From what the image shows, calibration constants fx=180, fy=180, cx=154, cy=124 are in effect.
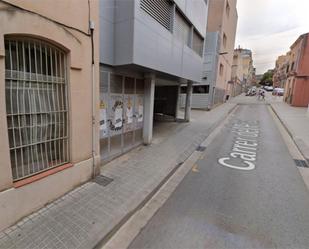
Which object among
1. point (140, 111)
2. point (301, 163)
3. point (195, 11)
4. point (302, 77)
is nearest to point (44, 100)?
point (140, 111)

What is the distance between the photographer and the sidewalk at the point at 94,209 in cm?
267

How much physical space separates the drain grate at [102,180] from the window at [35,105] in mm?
950

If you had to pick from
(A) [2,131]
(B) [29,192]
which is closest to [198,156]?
(B) [29,192]

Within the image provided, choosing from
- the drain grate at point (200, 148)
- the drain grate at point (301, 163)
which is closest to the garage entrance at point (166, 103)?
the drain grate at point (200, 148)

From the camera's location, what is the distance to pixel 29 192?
3092 millimetres

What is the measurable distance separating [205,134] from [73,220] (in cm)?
761

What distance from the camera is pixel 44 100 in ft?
10.9

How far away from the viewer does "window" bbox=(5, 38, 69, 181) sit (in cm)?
286

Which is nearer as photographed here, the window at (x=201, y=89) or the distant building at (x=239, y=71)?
the window at (x=201, y=89)

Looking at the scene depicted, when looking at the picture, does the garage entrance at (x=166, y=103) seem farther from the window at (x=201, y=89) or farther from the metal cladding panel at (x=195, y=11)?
the window at (x=201, y=89)

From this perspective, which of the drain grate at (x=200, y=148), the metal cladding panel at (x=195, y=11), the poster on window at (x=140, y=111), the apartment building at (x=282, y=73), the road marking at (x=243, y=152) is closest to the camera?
the road marking at (x=243, y=152)

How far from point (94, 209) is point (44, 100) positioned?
87.2 inches

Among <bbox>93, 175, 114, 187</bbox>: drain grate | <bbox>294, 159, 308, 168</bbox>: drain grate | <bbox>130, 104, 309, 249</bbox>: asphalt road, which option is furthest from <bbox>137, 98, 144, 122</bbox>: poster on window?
<bbox>294, 159, 308, 168</bbox>: drain grate

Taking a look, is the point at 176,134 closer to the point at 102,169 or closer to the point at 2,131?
the point at 102,169
